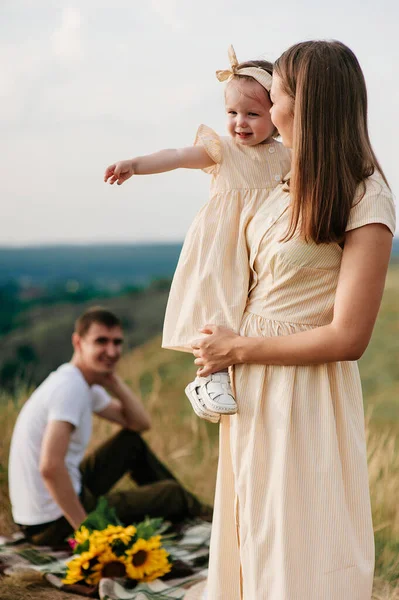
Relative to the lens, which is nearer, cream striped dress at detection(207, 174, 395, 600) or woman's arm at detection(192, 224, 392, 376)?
woman's arm at detection(192, 224, 392, 376)

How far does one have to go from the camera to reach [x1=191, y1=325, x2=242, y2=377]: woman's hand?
200 cm

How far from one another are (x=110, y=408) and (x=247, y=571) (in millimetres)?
2513

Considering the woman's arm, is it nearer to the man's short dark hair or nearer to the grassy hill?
the grassy hill

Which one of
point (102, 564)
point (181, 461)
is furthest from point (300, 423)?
point (181, 461)

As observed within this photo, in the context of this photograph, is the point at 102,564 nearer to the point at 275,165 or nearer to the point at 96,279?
the point at 275,165

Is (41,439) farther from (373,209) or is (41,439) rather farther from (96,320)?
(373,209)

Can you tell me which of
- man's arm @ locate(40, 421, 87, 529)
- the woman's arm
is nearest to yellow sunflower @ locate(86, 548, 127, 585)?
man's arm @ locate(40, 421, 87, 529)

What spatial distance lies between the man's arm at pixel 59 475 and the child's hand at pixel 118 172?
75.6 inches

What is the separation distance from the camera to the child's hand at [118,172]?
2.08 metres

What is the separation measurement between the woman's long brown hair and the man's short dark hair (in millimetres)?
2487

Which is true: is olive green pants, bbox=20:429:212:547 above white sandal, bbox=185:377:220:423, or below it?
below

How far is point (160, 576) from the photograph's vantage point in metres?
3.50

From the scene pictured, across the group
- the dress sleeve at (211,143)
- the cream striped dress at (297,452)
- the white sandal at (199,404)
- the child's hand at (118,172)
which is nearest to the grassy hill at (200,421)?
the cream striped dress at (297,452)

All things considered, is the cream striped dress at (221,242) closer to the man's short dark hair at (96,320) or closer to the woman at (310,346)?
the woman at (310,346)
